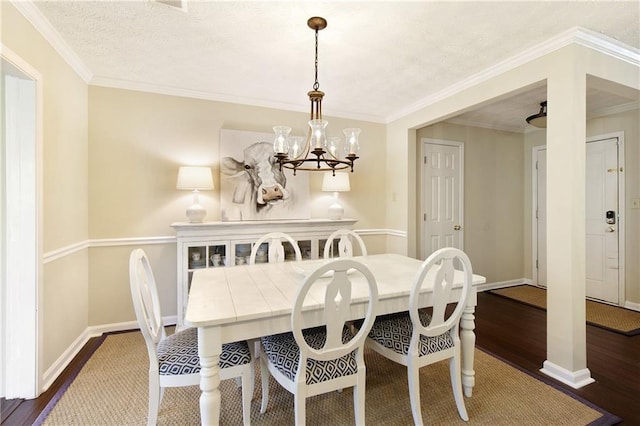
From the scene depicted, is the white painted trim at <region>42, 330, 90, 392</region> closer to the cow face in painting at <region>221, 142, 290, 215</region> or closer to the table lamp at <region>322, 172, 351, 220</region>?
Answer: the cow face in painting at <region>221, 142, 290, 215</region>

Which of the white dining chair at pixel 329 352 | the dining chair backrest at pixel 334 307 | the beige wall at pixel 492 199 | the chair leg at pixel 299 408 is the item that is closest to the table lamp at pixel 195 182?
the white dining chair at pixel 329 352

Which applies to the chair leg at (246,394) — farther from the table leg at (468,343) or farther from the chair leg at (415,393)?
the table leg at (468,343)

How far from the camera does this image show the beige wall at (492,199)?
427 centimetres

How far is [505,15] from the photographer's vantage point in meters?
1.88

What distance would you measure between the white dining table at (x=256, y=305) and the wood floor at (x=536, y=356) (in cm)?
86

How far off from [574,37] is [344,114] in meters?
2.24

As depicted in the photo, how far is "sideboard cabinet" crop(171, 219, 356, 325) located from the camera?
2.82 meters

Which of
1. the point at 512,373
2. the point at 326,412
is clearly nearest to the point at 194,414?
the point at 326,412

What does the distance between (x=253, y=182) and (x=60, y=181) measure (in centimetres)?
160

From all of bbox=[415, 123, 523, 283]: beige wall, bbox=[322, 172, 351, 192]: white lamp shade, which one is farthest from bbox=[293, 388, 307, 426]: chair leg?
bbox=[415, 123, 523, 283]: beige wall

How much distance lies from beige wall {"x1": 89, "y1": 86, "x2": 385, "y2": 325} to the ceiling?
0.63 ft

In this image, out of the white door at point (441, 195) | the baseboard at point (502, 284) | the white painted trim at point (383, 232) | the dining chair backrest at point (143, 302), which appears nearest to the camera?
the dining chair backrest at point (143, 302)

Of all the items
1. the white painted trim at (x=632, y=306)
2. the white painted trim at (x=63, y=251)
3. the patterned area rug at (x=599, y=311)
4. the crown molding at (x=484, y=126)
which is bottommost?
the patterned area rug at (x=599, y=311)

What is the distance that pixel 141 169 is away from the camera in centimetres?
296
